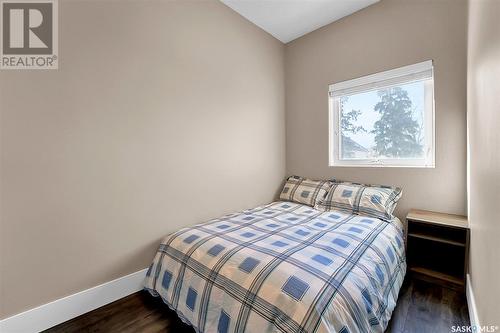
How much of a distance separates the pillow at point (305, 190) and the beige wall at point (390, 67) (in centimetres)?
19

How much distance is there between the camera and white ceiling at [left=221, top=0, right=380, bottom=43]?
2.34 m

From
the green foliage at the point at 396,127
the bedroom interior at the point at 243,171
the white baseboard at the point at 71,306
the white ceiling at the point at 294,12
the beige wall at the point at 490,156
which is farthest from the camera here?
the white ceiling at the point at 294,12

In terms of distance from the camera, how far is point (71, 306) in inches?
57.1

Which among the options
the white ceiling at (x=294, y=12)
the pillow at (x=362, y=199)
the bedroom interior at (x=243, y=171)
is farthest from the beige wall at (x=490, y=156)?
the white ceiling at (x=294, y=12)

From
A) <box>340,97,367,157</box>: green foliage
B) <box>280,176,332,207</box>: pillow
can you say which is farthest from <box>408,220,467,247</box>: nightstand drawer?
<box>340,97,367,157</box>: green foliage

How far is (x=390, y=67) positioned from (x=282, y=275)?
2.42 metres

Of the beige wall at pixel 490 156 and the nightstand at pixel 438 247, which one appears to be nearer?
the beige wall at pixel 490 156

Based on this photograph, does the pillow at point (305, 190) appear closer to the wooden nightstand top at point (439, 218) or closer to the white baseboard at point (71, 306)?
the wooden nightstand top at point (439, 218)

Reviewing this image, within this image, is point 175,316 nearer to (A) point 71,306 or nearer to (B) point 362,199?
(A) point 71,306

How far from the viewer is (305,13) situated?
8.18ft

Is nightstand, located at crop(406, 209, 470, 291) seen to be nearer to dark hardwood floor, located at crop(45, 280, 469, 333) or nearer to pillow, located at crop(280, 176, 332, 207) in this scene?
dark hardwood floor, located at crop(45, 280, 469, 333)

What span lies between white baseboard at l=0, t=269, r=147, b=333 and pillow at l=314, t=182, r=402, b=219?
1.96 m

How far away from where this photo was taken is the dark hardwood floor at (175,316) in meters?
1.37

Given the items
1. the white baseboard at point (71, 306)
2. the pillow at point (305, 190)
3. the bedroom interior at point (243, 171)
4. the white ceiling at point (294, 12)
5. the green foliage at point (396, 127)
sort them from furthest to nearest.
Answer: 1. the pillow at point (305, 190)
2. the white ceiling at point (294, 12)
3. the green foliage at point (396, 127)
4. the white baseboard at point (71, 306)
5. the bedroom interior at point (243, 171)
